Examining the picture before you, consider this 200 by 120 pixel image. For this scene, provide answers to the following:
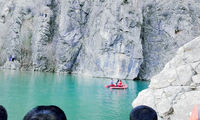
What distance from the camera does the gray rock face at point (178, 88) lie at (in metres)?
11.0

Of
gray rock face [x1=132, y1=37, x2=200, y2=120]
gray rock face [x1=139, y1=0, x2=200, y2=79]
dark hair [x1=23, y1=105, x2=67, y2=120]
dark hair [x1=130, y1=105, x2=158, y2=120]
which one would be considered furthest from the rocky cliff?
dark hair [x1=23, y1=105, x2=67, y2=120]

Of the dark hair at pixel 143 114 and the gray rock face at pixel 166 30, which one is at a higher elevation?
the gray rock face at pixel 166 30

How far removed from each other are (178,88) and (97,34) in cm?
3988

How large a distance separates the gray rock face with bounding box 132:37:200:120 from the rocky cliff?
32331 millimetres

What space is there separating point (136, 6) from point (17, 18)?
105ft

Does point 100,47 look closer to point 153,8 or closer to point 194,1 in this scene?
→ point 153,8

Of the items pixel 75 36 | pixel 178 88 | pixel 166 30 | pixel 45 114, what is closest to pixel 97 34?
pixel 75 36

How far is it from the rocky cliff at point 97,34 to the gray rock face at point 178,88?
106 feet

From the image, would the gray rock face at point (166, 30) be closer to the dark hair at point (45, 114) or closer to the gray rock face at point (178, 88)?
the gray rock face at point (178, 88)

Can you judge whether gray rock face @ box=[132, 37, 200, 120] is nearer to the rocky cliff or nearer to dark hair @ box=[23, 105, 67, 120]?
dark hair @ box=[23, 105, 67, 120]

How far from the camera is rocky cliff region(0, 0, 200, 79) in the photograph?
4762cm

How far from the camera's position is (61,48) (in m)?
53.8

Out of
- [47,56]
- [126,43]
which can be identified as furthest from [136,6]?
[47,56]

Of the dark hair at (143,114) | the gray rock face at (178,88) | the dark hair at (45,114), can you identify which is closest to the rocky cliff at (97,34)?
the gray rock face at (178,88)
